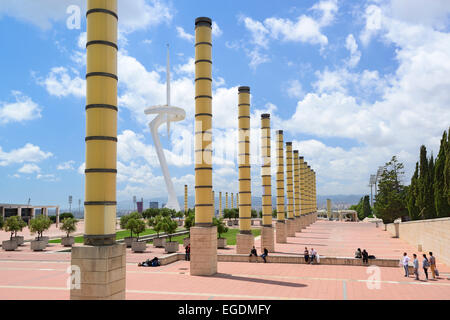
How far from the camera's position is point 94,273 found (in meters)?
11.7

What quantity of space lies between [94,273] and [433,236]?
23956 mm

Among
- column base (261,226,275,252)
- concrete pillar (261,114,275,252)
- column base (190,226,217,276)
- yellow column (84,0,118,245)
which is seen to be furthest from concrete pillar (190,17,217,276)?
concrete pillar (261,114,275,252)

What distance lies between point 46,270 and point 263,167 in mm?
19505

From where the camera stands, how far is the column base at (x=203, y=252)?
20.8m

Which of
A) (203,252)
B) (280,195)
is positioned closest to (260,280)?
(203,252)

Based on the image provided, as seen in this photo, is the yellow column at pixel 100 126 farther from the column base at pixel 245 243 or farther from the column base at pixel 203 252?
the column base at pixel 245 243

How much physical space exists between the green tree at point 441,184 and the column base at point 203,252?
19.5 meters

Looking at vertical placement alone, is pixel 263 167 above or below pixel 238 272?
above

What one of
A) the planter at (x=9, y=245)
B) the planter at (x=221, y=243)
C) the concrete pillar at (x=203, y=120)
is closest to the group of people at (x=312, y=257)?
the concrete pillar at (x=203, y=120)

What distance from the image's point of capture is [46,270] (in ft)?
73.4

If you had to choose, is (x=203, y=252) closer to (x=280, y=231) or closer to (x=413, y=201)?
(x=280, y=231)

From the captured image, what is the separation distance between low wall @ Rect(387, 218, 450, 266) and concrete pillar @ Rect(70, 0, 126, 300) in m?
19.9
